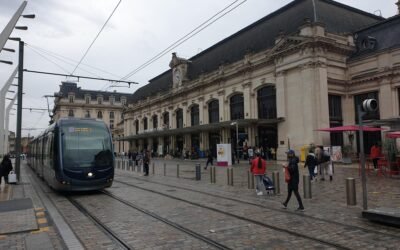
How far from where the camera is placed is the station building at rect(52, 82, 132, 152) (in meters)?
105

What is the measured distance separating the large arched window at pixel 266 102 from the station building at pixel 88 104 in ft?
217

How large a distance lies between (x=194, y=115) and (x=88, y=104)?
214 feet

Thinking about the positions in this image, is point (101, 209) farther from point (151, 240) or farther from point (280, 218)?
point (280, 218)

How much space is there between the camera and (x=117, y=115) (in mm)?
115688

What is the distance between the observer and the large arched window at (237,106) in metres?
42.4

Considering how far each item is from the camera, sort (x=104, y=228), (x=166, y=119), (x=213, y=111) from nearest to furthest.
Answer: (x=104, y=228), (x=213, y=111), (x=166, y=119)

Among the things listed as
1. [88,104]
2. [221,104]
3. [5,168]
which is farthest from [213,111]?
[88,104]

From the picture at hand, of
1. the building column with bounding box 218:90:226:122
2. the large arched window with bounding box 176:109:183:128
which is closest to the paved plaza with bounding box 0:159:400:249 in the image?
the building column with bounding box 218:90:226:122

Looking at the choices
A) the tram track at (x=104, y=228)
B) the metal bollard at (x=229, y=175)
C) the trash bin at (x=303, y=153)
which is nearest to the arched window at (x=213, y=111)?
the trash bin at (x=303, y=153)

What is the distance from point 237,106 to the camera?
43406 mm

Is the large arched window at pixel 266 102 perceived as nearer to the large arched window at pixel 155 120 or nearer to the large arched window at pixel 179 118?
the large arched window at pixel 179 118

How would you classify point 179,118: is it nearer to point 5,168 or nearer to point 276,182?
point 5,168

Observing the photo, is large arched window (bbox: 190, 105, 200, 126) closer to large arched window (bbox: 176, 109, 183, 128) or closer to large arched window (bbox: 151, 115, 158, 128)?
large arched window (bbox: 176, 109, 183, 128)

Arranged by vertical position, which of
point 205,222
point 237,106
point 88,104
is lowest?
point 205,222
